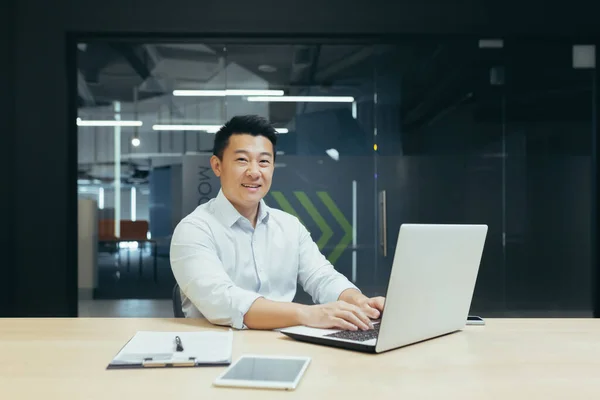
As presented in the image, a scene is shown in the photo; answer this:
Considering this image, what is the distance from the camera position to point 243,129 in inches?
90.4

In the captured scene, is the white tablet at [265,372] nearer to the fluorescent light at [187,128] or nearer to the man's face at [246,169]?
the man's face at [246,169]

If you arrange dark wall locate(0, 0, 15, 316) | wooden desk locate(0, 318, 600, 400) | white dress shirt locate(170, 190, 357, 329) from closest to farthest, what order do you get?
1. wooden desk locate(0, 318, 600, 400)
2. white dress shirt locate(170, 190, 357, 329)
3. dark wall locate(0, 0, 15, 316)

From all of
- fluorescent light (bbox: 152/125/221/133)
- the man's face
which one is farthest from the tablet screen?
fluorescent light (bbox: 152/125/221/133)

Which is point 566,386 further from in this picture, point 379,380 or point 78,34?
point 78,34

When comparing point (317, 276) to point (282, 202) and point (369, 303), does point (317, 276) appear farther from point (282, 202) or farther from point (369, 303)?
point (282, 202)

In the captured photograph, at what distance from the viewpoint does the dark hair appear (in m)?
2.29

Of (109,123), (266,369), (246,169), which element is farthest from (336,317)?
(109,123)

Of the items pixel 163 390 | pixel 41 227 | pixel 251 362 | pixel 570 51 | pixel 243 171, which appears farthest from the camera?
pixel 570 51

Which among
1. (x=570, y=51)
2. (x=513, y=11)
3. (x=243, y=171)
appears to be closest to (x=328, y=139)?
(x=513, y=11)

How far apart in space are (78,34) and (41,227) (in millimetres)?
1386

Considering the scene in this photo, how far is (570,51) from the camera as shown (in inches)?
186

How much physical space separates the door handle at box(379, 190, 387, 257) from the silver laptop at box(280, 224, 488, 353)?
3131mm

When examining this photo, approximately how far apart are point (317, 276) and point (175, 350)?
3.15 feet

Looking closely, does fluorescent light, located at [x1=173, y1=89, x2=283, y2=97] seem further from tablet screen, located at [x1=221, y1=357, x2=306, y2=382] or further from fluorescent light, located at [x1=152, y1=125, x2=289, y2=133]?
tablet screen, located at [x1=221, y1=357, x2=306, y2=382]
